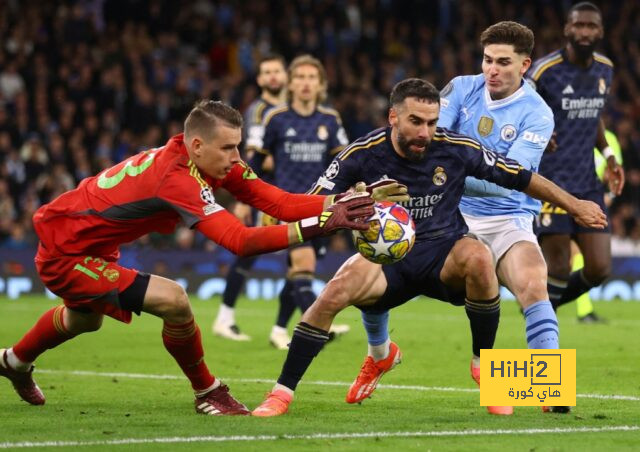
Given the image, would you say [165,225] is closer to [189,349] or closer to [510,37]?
[189,349]

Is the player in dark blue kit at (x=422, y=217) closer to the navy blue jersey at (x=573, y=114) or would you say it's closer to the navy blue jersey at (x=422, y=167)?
the navy blue jersey at (x=422, y=167)

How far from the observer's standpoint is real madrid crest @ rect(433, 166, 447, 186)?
692 centimetres

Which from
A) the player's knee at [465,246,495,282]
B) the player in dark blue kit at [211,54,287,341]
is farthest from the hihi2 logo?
the player in dark blue kit at [211,54,287,341]

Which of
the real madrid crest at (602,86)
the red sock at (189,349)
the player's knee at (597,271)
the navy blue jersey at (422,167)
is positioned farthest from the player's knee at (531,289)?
the real madrid crest at (602,86)

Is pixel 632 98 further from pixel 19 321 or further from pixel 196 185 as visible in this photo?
pixel 196 185

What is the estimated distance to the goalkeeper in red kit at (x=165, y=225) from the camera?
247 inches

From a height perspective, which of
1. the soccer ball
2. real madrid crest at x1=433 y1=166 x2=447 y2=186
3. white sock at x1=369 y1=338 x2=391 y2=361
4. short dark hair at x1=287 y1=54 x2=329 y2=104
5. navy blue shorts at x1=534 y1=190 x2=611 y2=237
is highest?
short dark hair at x1=287 y1=54 x2=329 y2=104

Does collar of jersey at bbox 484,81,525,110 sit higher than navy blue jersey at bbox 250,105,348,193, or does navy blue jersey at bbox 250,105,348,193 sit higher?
collar of jersey at bbox 484,81,525,110

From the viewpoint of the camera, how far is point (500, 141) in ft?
25.2

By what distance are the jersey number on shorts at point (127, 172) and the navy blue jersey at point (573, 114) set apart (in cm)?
420

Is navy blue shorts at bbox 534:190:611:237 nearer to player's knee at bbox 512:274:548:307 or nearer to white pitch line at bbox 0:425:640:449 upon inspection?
player's knee at bbox 512:274:548:307

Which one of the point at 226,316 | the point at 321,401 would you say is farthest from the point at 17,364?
the point at 226,316

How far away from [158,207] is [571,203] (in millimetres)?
2187

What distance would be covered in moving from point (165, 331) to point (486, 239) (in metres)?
1.99
